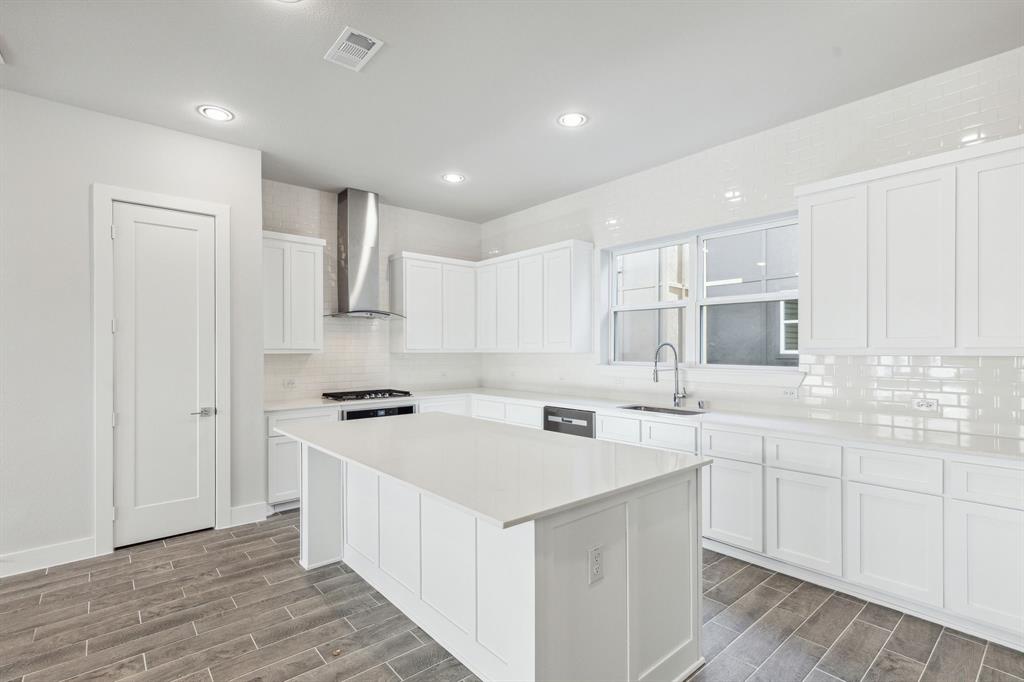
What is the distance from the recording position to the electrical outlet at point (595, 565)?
1747 millimetres

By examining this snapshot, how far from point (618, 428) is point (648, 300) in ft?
Answer: 4.58

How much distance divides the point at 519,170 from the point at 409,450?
9.87 ft

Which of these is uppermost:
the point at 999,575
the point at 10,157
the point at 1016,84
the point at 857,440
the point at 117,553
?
the point at 1016,84

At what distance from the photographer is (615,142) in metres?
3.87

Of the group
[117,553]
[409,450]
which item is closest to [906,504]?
[409,450]

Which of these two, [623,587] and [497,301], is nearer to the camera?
[623,587]

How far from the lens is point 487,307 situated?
5801 mm

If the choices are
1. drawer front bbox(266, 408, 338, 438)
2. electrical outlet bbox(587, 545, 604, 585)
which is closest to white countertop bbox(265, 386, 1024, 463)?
drawer front bbox(266, 408, 338, 438)

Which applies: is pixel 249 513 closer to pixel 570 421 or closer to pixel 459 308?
pixel 570 421

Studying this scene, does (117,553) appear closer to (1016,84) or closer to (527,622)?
(527,622)

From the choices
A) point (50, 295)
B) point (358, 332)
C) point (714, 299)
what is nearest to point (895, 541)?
point (714, 299)

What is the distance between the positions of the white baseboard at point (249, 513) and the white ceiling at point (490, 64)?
287cm

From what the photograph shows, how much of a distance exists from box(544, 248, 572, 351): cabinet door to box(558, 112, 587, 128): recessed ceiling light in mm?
1451

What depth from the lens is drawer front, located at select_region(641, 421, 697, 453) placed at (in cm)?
349
